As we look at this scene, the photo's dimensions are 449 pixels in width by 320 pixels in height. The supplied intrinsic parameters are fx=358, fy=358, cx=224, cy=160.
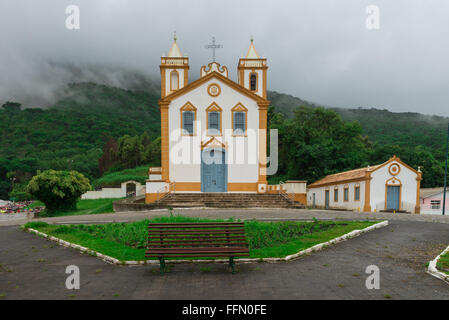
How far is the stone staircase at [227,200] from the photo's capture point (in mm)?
20547

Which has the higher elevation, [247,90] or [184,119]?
[247,90]

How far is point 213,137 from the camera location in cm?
2427

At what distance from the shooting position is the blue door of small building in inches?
957

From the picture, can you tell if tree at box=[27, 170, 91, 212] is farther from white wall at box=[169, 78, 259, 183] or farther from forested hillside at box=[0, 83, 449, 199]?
forested hillside at box=[0, 83, 449, 199]

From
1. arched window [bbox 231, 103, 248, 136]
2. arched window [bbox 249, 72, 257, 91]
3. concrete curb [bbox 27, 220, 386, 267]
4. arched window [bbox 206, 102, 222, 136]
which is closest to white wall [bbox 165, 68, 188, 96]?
arched window [bbox 206, 102, 222, 136]

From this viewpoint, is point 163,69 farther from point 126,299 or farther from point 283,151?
point 126,299

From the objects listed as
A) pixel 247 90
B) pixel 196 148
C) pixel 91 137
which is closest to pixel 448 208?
pixel 247 90

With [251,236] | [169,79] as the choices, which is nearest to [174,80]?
[169,79]

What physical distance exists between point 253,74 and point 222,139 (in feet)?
19.1

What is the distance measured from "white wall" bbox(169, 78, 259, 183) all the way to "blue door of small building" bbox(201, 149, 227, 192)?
0.36 m

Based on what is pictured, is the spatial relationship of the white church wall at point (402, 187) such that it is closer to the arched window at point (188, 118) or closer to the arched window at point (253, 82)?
the arched window at point (253, 82)

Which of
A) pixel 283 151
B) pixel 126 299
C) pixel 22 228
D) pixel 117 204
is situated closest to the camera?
pixel 126 299
